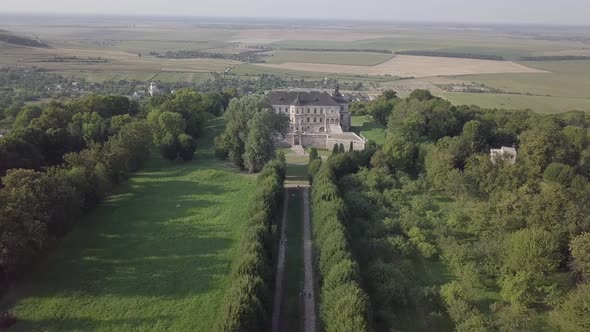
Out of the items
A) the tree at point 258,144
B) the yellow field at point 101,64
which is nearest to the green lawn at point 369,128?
the tree at point 258,144

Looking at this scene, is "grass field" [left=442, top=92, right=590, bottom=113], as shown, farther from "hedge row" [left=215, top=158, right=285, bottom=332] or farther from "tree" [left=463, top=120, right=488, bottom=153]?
"hedge row" [left=215, top=158, right=285, bottom=332]

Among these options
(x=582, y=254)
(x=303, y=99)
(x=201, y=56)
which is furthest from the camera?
(x=201, y=56)

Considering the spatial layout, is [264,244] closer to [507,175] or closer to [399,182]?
[399,182]

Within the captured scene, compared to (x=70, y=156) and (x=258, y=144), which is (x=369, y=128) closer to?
(x=258, y=144)

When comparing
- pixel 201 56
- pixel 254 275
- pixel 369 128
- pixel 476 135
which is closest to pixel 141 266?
pixel 254 275

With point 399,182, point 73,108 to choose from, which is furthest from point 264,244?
point 73,108

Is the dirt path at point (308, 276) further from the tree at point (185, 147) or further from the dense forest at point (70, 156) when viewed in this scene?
the tree at point (185, 147)
